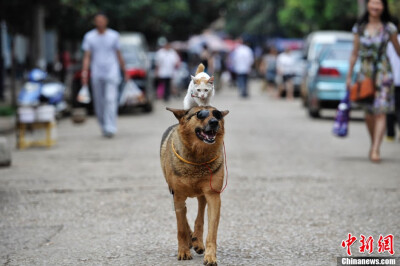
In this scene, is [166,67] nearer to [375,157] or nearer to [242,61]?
[242,61]

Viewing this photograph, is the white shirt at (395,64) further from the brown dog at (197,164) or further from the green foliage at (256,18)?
the green foliage at (256,18)

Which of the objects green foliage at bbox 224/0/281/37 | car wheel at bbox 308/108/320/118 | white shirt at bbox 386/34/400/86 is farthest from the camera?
green foliage at bbox 224/0/281/37

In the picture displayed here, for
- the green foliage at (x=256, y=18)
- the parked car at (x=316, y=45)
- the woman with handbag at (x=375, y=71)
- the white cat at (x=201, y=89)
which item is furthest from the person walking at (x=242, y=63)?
the green foliage at (x=256, y=18)

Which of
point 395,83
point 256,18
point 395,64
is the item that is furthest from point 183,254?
point 256,18

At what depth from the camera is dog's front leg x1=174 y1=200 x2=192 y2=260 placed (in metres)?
5.52

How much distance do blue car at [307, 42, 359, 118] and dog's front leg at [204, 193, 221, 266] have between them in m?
13.0

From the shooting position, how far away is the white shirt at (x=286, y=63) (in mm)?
29156

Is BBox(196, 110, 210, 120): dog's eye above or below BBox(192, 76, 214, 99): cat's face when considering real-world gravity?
below

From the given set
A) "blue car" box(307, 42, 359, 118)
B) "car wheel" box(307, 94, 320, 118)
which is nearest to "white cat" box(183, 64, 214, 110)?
"blue car" box(307, 42, 359, 118)

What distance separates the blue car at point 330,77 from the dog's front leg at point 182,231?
12.9 metres

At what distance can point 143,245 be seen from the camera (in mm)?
6133

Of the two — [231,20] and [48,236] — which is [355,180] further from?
[231,20]

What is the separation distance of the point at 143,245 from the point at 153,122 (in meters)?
12.8

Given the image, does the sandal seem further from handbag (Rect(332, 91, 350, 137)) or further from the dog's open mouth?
the dog's open mouth
